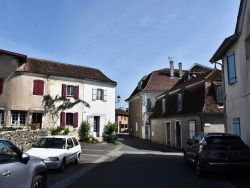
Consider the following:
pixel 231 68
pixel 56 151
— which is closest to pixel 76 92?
pixel 56 151

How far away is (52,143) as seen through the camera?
508 inches

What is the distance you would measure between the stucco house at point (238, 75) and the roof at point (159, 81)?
79.4ft

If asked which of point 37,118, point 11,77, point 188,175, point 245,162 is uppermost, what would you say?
point 11,77

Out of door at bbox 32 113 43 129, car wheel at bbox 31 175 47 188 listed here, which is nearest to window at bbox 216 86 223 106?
door at bbox 32 113 43 129

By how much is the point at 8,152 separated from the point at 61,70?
24.5 m

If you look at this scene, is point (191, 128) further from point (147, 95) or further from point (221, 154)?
point (147, 95)

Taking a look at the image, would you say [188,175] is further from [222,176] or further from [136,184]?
[136,184]

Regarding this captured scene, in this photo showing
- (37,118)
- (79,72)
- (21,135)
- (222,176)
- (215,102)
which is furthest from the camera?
(79,72)

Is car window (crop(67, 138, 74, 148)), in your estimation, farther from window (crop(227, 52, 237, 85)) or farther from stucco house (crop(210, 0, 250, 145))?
window (crop(227, 52, 237, 85))

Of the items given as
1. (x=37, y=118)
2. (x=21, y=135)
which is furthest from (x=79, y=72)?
(x=21, y=135)

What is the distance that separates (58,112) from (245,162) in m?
20.8

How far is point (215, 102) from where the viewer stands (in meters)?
21.0

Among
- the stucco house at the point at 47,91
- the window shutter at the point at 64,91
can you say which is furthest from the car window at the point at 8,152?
the window shutter at the point at 64,91

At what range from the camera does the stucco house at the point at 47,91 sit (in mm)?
25453
